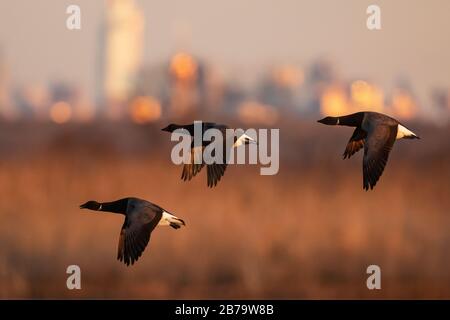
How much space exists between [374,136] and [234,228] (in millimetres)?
13660

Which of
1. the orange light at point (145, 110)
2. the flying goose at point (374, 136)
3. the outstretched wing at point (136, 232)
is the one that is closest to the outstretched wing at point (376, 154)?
the flying goose at point (374, 136)

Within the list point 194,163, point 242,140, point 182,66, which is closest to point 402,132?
point 242,140

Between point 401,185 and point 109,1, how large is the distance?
84.4 m

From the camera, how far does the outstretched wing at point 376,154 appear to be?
4.39 meters

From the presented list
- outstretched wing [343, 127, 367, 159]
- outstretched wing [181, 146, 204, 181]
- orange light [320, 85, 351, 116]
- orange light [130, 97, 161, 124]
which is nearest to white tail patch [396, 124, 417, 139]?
outstretched wing [343, 127, 367, 159]

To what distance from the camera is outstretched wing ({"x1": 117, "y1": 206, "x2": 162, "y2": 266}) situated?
15.2 ft

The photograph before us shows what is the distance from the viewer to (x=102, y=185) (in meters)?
18.6

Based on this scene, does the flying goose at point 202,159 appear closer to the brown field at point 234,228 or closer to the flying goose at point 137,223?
the flying goose at point 137,223

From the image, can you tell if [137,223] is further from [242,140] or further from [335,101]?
[335,101]

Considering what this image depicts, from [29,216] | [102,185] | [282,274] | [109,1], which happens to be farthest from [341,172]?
[109,1]

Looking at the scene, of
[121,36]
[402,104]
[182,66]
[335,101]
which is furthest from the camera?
[121,36]

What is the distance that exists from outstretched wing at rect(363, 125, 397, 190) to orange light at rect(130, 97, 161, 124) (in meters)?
18.1

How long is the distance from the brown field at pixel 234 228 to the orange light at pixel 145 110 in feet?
8.23

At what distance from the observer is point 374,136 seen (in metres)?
4.46
